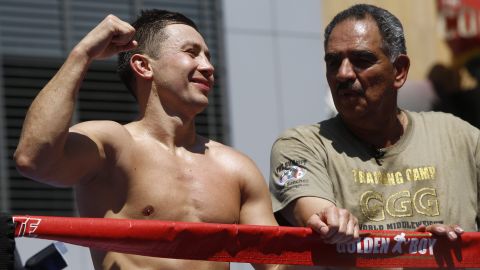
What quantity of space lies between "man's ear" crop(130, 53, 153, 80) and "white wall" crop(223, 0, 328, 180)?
625 centimetres

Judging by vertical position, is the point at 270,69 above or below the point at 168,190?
below

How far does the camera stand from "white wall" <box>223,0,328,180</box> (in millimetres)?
11891

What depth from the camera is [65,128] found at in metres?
4.67

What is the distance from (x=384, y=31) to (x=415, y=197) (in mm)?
758

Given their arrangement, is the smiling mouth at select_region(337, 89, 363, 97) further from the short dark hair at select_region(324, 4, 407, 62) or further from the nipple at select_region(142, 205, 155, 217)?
the nipple at select_region(142, 205, 155, 217)

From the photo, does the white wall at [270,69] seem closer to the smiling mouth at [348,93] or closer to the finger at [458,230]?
the smiling mouth at [348,93]

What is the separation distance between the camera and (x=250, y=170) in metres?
5.43

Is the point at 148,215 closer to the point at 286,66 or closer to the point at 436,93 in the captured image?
the point at 286,66

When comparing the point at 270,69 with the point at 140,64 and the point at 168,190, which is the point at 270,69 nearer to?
the point at 140,64

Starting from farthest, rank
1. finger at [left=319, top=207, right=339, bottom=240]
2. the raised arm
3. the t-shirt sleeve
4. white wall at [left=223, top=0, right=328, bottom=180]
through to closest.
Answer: white wall at [left=223, top=0, right=328, bottom=180] < the t-shirt sleeve < finger at [left=319, top=207, right=339, bottom=240] < the raised arm

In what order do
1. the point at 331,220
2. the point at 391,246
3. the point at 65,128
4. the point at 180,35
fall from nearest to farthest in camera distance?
the point at 65,128
the point at 331,220
the point at 391,246
the point at 180,35

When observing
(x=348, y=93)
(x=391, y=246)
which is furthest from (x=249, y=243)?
(x=348, y=93)

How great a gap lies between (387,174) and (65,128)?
1454 mm

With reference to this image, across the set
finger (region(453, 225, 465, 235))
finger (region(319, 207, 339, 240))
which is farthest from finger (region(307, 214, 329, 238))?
finger (region(453, 225, 465, 235))
